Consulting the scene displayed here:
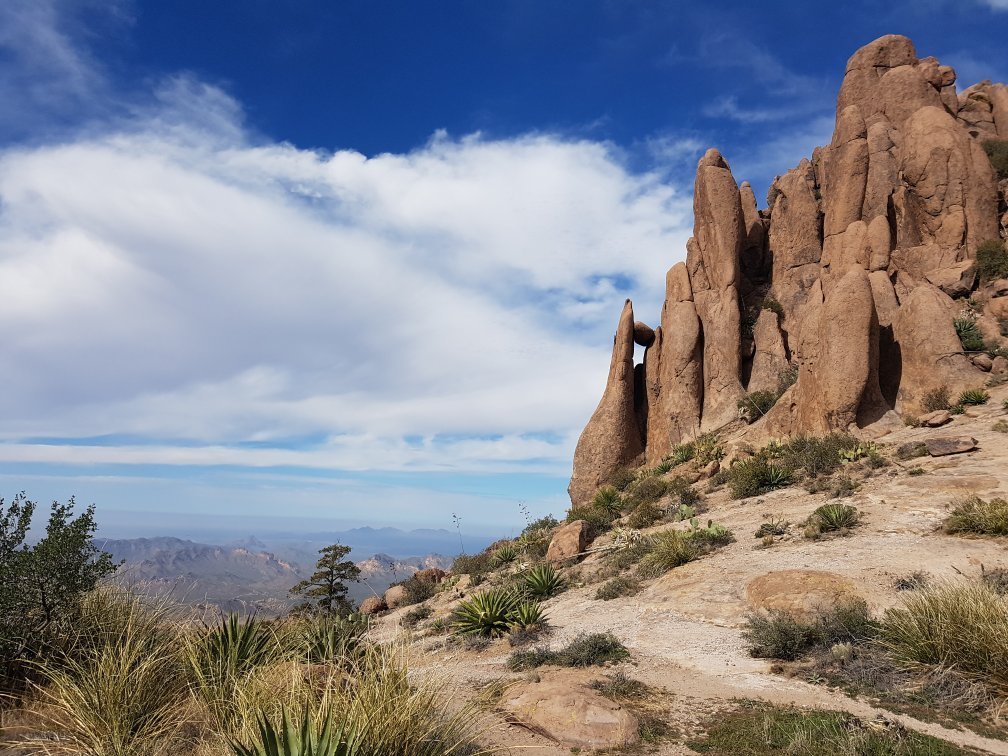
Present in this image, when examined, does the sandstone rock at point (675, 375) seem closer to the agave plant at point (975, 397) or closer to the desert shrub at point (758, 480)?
the desert shrub at point (758, 480)

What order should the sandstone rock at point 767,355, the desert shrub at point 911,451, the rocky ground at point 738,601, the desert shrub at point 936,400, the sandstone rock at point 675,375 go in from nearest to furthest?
the rocky ground at point 738,601 → the desert shrub at point 911,451 → the desert shrub at point 936,400 → the sandstone rock at point 767,355 → the sandstone rock at point 675,375

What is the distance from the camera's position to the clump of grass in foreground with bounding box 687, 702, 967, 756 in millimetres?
4961

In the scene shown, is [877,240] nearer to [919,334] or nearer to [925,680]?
[919,334]

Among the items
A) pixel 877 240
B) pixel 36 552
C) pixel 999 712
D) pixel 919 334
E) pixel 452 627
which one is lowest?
pixel 452 627

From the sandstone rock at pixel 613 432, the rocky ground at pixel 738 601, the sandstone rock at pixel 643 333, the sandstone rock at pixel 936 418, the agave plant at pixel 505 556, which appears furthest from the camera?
the sandstone rock at pixel 643 333

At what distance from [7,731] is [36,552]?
2.13 metres

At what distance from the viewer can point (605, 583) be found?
46.2 feet

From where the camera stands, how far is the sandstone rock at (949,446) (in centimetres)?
1620

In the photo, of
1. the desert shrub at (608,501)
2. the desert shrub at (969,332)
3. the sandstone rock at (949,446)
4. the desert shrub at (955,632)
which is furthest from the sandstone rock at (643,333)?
the desert shrub at (955,632)

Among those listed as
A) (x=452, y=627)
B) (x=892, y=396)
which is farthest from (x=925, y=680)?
(x=892, y=396)

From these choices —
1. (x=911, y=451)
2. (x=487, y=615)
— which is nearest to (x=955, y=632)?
(x=487, y=615)

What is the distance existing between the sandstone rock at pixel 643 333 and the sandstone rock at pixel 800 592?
80.3ft

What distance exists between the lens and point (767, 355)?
99.8 ft

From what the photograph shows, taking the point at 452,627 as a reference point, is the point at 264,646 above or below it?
above
